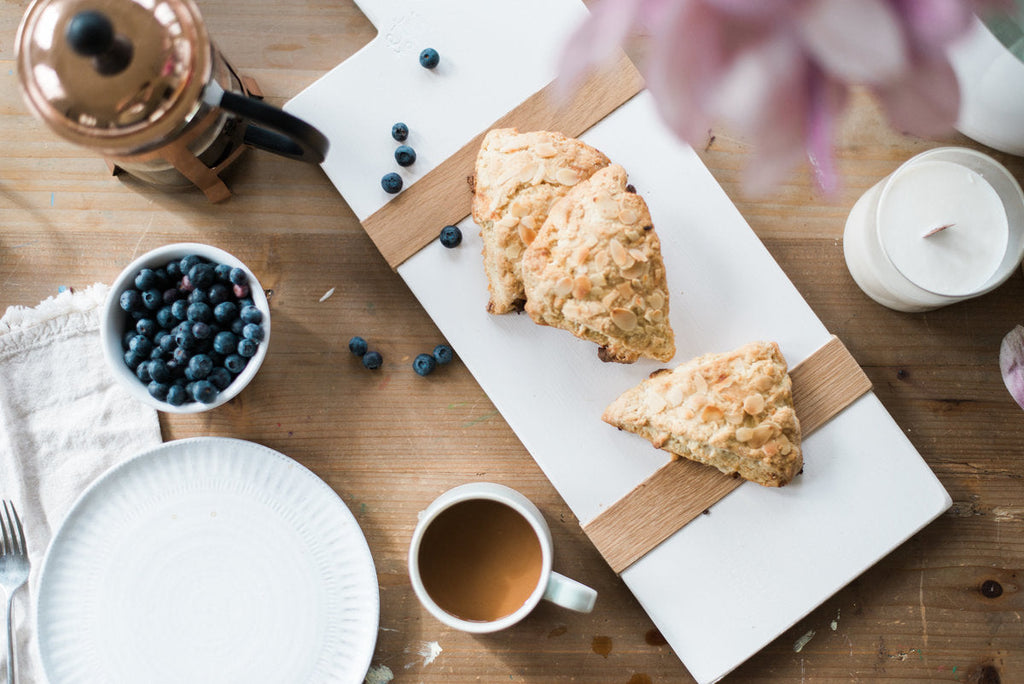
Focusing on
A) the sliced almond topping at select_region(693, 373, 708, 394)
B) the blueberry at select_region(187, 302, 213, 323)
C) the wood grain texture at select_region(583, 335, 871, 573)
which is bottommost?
the wood grain texture at select_region(583, 335, 871, 573)

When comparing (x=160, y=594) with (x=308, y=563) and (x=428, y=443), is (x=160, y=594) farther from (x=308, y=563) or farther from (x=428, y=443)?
(x=428, y=443)

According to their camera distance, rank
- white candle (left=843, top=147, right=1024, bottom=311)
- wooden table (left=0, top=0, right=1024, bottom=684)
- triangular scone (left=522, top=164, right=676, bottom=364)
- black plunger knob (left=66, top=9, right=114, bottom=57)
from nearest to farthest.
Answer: black plunger knob (left=66, top=9, right=114, bottom=57) < triangular scone (left=522, top=164, right=676, bottom=364) < white candle (left=843, top=147, right=1024, bottom=311) < wooden table (left=0, top=0, right=1024, bottom=684)

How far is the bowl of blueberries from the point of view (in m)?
1.18

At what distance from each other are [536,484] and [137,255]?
0.81 metres

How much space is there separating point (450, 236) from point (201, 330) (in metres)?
0.42

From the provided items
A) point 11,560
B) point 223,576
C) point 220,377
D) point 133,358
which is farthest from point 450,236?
point 11,560

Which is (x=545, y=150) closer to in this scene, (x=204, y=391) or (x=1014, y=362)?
(x=204, y=391)

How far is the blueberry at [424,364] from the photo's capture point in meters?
1.32

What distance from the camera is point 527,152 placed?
1.20m

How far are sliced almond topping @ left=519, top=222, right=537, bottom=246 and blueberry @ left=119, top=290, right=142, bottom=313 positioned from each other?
1.95 feet

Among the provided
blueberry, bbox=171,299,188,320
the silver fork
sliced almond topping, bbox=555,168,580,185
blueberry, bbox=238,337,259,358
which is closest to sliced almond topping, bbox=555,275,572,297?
sliced almond topping, bbox=555,168,580,185

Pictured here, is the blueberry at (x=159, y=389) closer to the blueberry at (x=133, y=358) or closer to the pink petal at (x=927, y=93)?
the blueberry at (x=133, y=358)

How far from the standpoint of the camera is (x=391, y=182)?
1.28 meters

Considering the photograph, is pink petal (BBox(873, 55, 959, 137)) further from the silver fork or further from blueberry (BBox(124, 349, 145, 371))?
the silver fork
